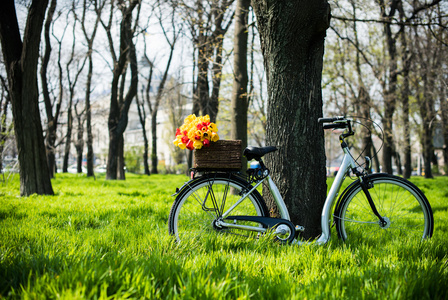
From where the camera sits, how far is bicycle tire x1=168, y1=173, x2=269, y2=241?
325 cm

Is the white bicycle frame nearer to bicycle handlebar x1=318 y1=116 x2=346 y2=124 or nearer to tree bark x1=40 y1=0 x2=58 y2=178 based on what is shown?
bicycle handlebar x1=318 y1=116 x2=346 y2=124

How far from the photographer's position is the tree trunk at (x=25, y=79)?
22.3ft

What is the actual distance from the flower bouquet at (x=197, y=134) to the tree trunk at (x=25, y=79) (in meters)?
4.98

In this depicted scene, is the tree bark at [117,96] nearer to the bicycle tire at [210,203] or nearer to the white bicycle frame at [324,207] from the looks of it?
the bicycle tire at [210,203]

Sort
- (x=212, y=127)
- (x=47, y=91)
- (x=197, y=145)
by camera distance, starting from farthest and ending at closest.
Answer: (x=47, y=91), (x=212, y=127), (x=197, y=145)

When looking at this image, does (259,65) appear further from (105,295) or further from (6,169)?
(105,295)

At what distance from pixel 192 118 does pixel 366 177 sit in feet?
6.07

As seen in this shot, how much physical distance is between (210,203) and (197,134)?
2.32ft

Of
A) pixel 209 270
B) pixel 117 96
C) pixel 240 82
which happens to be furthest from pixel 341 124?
pixel 117 96

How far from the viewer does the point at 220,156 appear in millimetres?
3195

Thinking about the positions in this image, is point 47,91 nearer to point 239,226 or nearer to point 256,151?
point 256,151

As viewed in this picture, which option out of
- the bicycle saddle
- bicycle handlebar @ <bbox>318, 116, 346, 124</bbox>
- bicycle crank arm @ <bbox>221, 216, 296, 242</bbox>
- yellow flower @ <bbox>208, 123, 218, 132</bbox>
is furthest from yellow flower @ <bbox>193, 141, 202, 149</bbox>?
bicycle handlebar @ <bbox>318, 116, 346, 124</bbox>

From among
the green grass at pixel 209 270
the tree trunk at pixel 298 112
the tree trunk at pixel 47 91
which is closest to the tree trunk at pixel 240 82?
the tree trunk at pixel 298 112

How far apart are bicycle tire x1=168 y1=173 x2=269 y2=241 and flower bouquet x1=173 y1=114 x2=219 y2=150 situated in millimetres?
344
